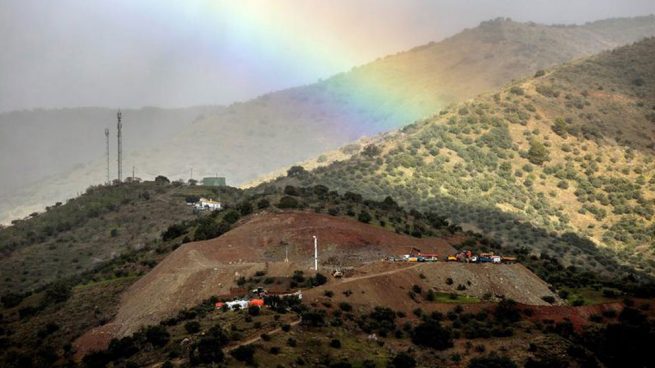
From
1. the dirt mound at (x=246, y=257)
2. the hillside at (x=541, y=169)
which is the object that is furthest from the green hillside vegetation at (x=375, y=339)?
the hillside at (x=541, y=169)

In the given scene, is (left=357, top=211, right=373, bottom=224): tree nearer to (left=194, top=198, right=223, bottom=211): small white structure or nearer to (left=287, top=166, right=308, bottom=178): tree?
(left=194, top=198, right=223, bottom=211): small white structure

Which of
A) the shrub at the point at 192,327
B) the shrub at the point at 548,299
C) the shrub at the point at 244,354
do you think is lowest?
the shrub at the point at 244,354

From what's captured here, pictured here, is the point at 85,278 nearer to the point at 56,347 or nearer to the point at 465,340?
the point at 56,347

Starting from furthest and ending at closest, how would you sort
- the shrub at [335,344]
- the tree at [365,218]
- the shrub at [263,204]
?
the shrub at [263,204]
the tree at [365,218]
the shrub at [335,344]

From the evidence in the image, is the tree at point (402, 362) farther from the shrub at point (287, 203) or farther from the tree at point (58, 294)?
the tree at point (58, 294)

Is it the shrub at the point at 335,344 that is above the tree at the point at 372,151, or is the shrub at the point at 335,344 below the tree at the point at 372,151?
below

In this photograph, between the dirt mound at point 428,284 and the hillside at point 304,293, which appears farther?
the dirt mound at point 428,284

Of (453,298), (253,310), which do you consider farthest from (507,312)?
(253,310)
